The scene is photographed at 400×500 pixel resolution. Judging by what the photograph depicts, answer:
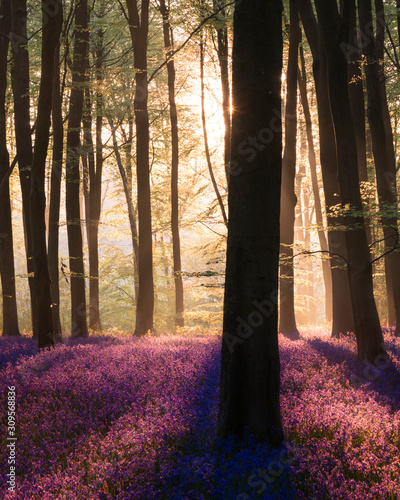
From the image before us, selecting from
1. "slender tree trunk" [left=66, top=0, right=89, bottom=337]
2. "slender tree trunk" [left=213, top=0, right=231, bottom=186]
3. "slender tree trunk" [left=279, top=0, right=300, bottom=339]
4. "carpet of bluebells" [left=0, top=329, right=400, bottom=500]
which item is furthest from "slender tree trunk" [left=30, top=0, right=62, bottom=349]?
"slender tree trunk" [left=213, top=0, right=231, bottom=186]

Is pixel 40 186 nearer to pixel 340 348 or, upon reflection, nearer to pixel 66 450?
pixel 66 450

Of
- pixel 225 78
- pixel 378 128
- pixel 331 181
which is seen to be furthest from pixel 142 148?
pixel 378 128

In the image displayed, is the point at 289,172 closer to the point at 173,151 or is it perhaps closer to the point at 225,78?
the point at 225,78

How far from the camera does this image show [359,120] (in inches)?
511

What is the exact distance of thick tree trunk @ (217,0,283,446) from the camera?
472cm

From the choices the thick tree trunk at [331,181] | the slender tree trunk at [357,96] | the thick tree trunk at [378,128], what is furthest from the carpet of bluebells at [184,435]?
the slender tree trunk at [357,96]

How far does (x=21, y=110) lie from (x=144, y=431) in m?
11.3

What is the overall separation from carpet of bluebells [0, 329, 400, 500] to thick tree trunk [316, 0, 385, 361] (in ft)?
2.67

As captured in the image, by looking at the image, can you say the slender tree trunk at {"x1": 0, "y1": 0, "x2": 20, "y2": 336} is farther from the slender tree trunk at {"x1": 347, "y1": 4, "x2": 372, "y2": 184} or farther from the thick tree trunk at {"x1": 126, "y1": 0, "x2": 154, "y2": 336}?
the slender tree trunk at {"x1": 347, "y1": 4, "x2": 372, "y2": 184}

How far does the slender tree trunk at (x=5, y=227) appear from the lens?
1426cm

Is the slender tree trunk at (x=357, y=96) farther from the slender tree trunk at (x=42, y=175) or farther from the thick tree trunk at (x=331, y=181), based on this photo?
the slender tree trunk at (x=42, y=175)

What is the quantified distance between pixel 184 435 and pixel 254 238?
7.75 ft

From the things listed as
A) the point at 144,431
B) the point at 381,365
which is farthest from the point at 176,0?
the point at 144,431

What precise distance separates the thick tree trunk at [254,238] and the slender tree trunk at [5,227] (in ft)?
36.5
